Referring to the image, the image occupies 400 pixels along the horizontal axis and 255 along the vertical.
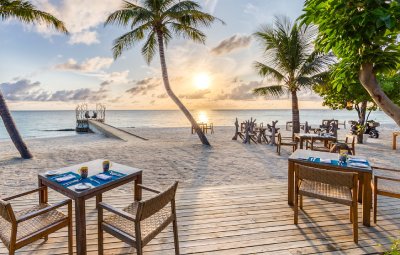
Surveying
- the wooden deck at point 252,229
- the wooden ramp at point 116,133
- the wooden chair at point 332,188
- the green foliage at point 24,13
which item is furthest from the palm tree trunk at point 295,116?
the green foliage at point 24,13

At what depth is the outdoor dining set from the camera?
1.46 meters

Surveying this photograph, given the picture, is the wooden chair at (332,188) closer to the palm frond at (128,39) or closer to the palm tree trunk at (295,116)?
the palm frond at (128,39)

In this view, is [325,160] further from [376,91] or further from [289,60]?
[289,60]

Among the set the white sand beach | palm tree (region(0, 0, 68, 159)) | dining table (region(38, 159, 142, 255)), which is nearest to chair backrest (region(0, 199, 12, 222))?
dining table (region(38, 159, 142, 255))

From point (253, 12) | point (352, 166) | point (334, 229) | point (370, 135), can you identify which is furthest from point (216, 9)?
point (370, 135)

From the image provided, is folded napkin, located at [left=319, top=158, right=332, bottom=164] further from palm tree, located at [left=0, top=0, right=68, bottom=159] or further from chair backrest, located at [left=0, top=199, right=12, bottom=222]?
palm tree, located at [left=0, top=0, right=68, bottom=159]

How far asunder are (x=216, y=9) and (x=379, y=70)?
30.3 ft

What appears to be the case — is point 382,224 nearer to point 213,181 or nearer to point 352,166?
point 352,166

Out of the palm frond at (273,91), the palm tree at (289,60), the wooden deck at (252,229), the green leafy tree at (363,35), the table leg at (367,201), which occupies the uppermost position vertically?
the palm tree at (289,60)

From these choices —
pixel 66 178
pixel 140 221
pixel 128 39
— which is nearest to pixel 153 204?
pixel 140 221

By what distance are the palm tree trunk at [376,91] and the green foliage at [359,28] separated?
60mm

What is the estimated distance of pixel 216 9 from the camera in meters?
8.80

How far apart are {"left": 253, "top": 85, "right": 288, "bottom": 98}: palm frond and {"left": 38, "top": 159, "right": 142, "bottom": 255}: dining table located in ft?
35.5

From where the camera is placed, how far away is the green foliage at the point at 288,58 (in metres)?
10.2
